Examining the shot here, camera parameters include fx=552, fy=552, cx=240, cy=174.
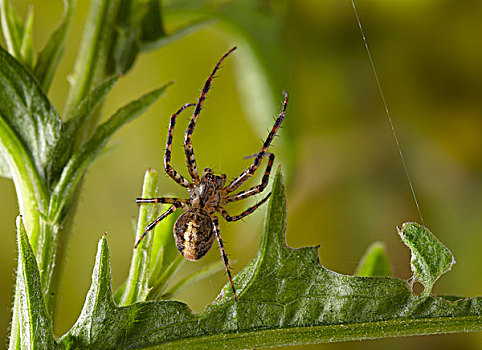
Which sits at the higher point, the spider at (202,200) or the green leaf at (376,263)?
the spider at (202,200)

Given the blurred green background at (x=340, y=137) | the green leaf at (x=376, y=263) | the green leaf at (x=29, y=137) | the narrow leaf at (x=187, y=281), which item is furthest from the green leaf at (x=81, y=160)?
the blurred green background at (x=340, y=137)

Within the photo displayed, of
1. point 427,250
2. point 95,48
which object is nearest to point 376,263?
point 427,250

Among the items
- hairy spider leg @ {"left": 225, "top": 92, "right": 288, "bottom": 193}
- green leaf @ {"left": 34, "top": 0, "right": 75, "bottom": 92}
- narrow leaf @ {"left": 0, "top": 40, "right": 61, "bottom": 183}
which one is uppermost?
green leaf @ {"left": 34, "top": 0, "right": 75, "bottom": 92}

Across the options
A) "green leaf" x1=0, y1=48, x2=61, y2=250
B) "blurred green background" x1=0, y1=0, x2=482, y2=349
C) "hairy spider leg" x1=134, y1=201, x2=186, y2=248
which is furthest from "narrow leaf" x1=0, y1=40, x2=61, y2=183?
"blurred green background" x1=0, y1=0, x2=482, y2=349

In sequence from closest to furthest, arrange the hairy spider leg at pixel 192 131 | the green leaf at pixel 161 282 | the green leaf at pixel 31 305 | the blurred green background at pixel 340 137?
the green leaf at pixel 31 305, the green leaf at pixel 161 282, the hairy spider leg at pixel 192 131, the blurred green background at pixel 340 137

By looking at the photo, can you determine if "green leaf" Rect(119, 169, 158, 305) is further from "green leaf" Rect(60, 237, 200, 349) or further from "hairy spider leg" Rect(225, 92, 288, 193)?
"hairy spider leg" Rect(225, 92, 288, 193)

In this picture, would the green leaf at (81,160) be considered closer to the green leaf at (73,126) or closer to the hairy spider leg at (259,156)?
the green leaf at (73,126)

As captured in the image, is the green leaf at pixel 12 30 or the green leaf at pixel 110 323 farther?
the green leaf at pixel 12 30
